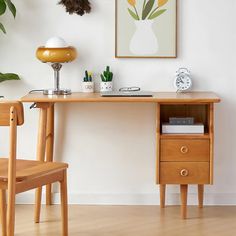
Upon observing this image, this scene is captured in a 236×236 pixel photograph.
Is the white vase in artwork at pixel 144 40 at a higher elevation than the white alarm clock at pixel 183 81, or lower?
higher

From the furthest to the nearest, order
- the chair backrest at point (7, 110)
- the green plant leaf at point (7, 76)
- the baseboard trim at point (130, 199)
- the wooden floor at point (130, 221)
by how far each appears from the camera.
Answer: the baseboard trim at point (130, 199) < the green plant leaf at point (7, 76) < the wooden floor at point (130, 221) < the chair backrest at point (7, 110)

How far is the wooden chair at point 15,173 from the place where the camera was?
310cm

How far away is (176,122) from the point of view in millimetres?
4090

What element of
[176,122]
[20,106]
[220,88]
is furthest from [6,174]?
[220,88]

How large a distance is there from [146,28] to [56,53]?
59 cm

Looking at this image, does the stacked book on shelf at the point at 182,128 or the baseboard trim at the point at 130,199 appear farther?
the baseboard trim at the point at 130,199

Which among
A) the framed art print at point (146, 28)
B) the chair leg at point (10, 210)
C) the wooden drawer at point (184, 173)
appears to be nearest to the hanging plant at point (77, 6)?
the framed art print at point (146, 28)

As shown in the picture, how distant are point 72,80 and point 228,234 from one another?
4.56 ft

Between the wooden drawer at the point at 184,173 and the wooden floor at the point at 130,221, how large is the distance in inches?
9.0

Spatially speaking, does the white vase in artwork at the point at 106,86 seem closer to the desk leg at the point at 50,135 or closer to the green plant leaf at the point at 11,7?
the desk leg at the point at 50,135

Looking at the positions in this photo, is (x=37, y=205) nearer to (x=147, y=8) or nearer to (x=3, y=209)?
(x=3, y=209)

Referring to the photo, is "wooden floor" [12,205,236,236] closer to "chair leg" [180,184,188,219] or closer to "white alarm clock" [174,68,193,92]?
"chair leg" [180,184,188,219]

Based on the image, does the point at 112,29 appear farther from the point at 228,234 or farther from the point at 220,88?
the point at 228,234

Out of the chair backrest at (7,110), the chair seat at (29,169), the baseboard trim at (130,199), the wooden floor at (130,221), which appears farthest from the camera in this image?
the baseboard trim at (130,199)
